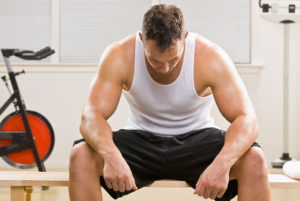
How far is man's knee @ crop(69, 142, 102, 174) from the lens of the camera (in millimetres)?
1335

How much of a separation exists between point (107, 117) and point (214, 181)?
419 millimetres

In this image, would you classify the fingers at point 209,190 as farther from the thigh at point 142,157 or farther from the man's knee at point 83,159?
the man's knee at point 83,159

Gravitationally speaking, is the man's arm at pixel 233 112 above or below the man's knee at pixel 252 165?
above

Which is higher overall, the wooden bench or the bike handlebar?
the bike handlebar

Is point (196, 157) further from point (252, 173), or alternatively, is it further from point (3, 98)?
point (3, 98)

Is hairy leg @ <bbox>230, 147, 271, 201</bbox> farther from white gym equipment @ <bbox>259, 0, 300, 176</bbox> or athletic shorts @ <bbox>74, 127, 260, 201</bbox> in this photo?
white gym equipment @ <bbox>259, 0, 300, 176</bbox>

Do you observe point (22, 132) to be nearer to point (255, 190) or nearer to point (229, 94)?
point (229, 94)

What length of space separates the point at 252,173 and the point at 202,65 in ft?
1.34

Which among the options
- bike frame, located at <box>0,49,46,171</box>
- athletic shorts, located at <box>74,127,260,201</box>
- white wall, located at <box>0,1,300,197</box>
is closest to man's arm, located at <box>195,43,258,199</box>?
athletic shorts, located at <box>74,127,260,201</box>

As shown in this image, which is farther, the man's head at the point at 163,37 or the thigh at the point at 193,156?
the thigh at the point at 193,156

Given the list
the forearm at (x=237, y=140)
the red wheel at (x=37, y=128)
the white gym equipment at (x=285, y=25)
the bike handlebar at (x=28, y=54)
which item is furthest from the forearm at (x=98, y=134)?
the white gym equipment at (x=285, y=25)

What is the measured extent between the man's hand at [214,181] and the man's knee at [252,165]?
7 cm

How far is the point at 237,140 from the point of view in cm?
133

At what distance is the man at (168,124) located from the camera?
1314 millimetres
